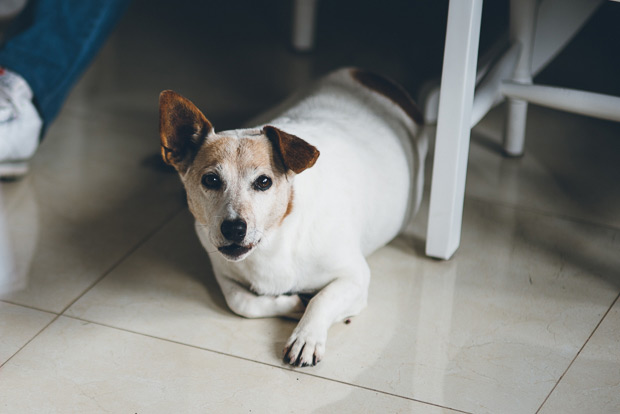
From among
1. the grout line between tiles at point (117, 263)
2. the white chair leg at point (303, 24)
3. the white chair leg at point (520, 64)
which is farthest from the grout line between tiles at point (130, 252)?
the white chair leg at point (303, 24)

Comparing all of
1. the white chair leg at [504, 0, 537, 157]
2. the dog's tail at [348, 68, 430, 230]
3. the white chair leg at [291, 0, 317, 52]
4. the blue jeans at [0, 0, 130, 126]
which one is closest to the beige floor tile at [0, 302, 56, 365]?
the blue jeans at [0, 0, 130, 126]

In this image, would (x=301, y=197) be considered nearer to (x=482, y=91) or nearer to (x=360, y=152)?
(x=360, y=152)

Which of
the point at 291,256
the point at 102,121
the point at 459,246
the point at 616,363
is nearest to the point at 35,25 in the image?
the point at 102,121

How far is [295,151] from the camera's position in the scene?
1427mm

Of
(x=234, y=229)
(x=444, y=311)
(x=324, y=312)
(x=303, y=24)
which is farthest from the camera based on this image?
(x=303, y=24)

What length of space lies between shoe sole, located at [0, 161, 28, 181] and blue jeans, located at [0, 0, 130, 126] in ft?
0.45

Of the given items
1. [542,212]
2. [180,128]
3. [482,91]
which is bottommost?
[542,212]

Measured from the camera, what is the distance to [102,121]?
97.3 inches

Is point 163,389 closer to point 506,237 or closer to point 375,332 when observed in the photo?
point 375,332

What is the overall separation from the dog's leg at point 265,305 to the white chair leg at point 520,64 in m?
0.91

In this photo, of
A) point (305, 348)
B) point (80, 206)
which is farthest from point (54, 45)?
point (305, 348)

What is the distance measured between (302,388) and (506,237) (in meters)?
0.74

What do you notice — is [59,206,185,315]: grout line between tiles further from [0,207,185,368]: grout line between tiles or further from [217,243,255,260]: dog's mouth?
[217,243,255,260]: dog's mouth

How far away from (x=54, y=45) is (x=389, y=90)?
3.12 ft
